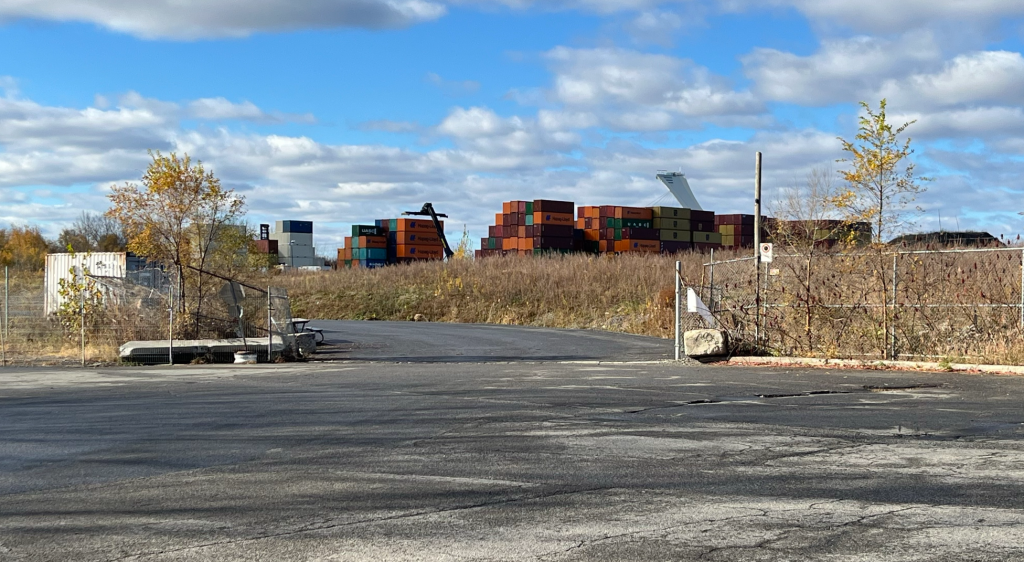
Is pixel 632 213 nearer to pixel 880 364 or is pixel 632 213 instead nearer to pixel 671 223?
pixel 671 223

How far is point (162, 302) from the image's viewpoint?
23.4 meters

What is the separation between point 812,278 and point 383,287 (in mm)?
37024

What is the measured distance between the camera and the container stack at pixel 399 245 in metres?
83.8

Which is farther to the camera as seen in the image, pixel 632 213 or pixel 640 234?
pixel 632 213

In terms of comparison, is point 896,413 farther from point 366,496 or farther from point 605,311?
point 605,311

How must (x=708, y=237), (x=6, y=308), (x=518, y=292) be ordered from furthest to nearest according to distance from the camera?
(x=708, y=237)
(x=518, y=292)
(x=6, y=308)

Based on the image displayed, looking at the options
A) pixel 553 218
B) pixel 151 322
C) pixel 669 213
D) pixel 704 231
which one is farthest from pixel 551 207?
pixel 151 322

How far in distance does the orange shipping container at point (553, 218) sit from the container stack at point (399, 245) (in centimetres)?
1695

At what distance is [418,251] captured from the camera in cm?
8394

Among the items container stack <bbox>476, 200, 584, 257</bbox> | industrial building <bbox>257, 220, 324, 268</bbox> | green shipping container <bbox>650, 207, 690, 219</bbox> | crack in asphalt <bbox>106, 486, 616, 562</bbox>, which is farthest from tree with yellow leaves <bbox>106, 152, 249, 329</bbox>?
industrial building <bbox>257, 220, 324, 268</bbox>

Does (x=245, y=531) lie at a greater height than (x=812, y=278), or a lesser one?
lesser

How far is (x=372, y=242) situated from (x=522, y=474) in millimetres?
78505

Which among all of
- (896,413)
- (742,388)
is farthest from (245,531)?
(742,388)

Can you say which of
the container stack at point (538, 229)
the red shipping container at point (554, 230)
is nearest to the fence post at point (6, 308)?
the container stack at point (538, 229)
